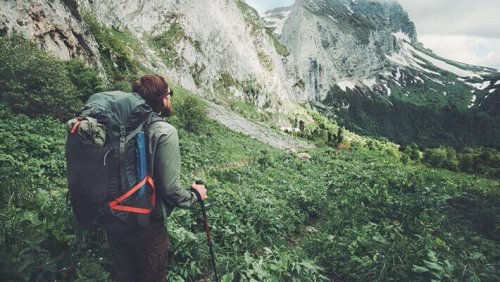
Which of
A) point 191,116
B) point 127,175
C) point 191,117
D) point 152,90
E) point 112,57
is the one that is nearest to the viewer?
point 127,175

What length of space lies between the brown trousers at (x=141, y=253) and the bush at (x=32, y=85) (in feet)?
44.4

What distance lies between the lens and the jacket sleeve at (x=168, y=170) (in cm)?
402

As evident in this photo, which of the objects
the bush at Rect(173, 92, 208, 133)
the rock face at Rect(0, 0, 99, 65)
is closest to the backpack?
the rock face at Rect(0, 0, 99, 65)

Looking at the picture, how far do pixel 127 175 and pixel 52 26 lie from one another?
26197 millimetres

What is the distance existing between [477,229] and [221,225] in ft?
18.8

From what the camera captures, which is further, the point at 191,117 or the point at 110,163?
the point at 191,117

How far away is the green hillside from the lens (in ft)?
15.9

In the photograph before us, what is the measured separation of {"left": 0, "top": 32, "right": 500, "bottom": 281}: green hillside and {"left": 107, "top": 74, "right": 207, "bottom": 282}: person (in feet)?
2.02

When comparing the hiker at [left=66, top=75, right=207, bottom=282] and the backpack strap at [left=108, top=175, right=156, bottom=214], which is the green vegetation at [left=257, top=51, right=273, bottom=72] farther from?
the backpack strap at [left=108, top=175, right=156, bottom=214]

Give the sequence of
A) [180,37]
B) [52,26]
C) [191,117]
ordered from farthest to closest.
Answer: [180,37] → [191,117] → [52,26]

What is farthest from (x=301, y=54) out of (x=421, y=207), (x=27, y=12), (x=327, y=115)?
(x=421, y=207)

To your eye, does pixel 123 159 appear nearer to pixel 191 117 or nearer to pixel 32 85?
pixel 32 85

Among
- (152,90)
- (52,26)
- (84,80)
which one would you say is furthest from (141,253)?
(52,26)

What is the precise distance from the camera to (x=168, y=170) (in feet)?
13.4
